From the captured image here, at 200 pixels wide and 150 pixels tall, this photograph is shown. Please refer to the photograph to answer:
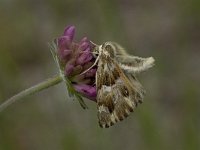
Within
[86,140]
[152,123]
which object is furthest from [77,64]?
[86,140]

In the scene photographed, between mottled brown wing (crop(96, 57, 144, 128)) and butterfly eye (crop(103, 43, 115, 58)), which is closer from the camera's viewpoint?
mottled brown wing (crop(96, 57, 144, 128))

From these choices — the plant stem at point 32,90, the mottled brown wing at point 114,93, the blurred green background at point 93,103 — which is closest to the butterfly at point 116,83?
the mottled brown wing at point 114,93

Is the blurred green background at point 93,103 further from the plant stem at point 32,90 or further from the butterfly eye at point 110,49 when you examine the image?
the plant stem at point 32,90

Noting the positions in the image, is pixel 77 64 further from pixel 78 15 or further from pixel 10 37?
pixel 78 15

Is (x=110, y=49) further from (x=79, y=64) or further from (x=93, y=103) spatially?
(x=93, y=103)

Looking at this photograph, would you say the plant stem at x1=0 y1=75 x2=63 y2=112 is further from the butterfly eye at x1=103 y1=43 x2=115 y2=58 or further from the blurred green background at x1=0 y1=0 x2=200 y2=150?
the blurred green background at x1=0 y1=0 x2=200 y2=150

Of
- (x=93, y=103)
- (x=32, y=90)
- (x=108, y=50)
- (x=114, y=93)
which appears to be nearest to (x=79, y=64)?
(x=108, y=50)

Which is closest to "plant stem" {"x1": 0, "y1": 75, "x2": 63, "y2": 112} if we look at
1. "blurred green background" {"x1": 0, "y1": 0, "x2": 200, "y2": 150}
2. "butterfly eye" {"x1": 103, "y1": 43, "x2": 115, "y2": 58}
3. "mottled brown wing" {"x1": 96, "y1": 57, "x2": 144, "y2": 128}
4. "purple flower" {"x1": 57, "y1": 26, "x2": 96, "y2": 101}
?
"purple flower" {"x1": 57, "y1": 26, "x2": 96, "y2": 101}
